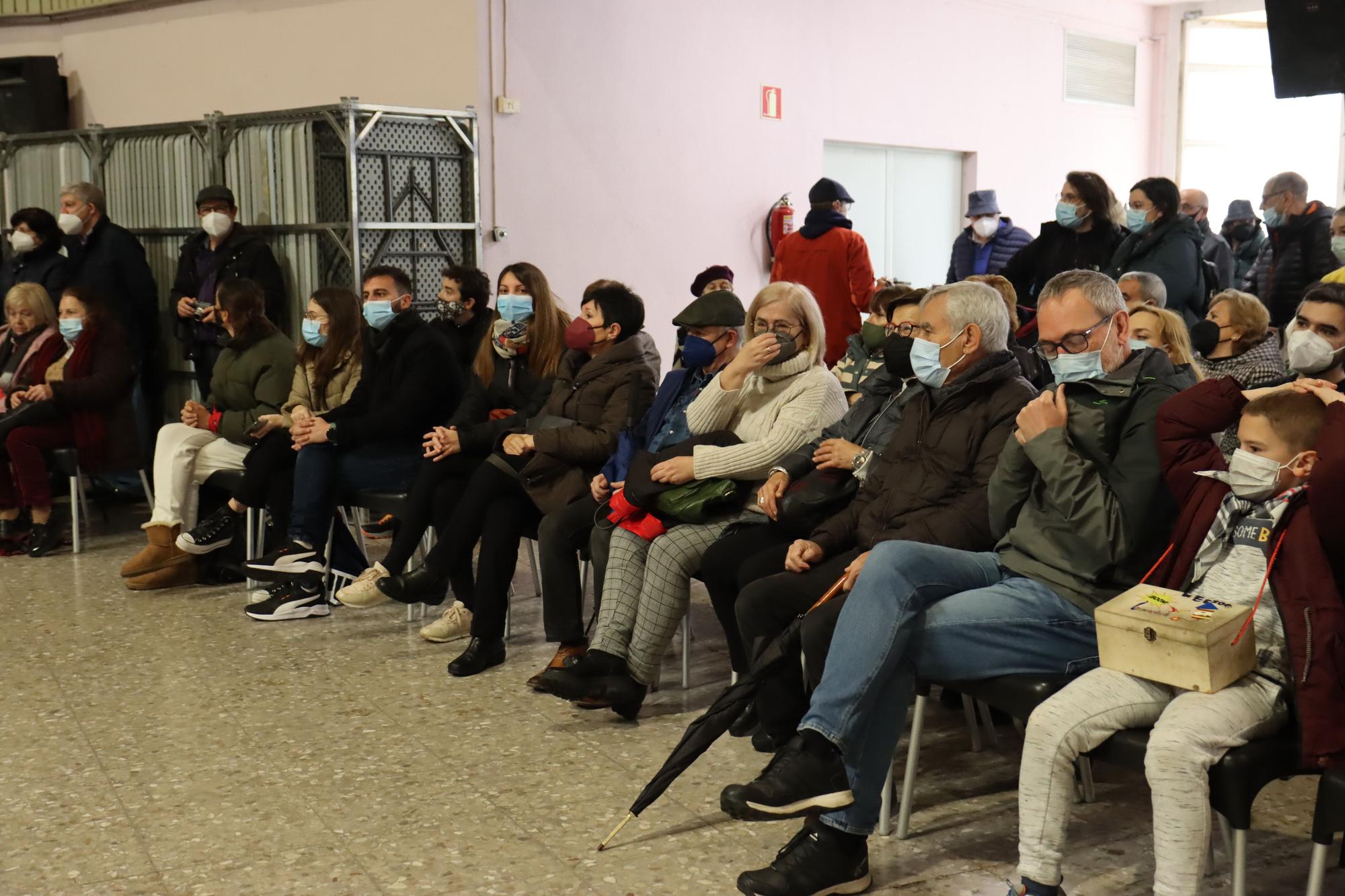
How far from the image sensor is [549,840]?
9.61 ft

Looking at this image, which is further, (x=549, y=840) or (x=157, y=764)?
(x=157, y=764)

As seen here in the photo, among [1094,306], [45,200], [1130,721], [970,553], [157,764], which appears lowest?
[157,764]

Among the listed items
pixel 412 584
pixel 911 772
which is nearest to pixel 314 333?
pixel 412 584

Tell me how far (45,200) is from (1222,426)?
6.88 m

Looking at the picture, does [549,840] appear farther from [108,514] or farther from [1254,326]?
[108,514]

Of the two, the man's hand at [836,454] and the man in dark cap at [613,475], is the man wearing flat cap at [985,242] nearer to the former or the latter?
the man in dark cap at [613,475]

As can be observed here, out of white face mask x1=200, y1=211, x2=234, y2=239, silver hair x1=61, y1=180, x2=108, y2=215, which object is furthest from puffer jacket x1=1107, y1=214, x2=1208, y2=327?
silver hair x1=61, y1=180, x2=108, y2=215

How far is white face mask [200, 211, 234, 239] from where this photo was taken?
630cm

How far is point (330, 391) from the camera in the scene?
5.16 metres

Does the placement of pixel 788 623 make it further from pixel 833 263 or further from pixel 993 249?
pixel 993 249

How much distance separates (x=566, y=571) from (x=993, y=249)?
400 centimetres

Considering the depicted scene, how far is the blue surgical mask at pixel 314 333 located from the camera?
17.0 ft

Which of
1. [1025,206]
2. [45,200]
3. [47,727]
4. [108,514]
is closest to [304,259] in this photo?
[108,514]

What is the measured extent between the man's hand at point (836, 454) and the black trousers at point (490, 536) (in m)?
1.13
